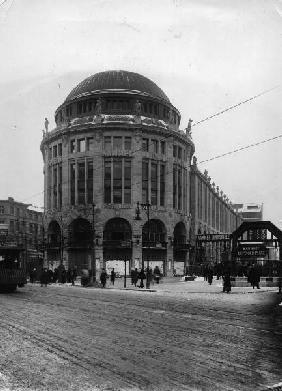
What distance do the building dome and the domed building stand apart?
0.14 metres

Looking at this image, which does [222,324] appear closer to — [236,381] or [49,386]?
[236,381]

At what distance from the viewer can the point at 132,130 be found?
6412 centimetres

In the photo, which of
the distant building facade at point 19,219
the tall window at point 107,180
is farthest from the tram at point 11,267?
the distant building facade at point 19,219

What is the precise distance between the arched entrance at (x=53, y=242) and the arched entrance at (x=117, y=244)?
6.91m

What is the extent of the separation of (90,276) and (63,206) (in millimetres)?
22971

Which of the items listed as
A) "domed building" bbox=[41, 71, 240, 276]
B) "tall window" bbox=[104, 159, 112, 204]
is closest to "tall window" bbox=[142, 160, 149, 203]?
"domed building" bbox=[41, 71, 240, 276]

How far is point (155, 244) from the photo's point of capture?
207 ft

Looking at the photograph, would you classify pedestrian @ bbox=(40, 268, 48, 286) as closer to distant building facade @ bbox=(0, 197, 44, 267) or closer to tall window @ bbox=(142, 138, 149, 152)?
tall window @ bbox=(142, 138, 149, 152)

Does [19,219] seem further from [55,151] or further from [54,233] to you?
[54,233]

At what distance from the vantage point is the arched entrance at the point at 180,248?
65750 mm

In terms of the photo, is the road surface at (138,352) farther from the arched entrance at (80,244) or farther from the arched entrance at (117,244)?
the arched entrance at (80,244)

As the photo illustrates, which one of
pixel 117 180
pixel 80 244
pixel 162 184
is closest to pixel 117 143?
pixel 117 180

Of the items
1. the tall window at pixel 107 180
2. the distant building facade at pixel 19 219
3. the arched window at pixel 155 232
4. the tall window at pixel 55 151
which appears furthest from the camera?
the distant building facade at pixel 19 219

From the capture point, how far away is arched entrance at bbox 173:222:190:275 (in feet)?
216
